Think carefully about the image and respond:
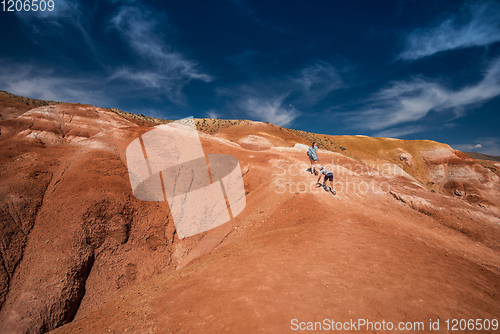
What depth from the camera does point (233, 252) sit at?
7.27 meters

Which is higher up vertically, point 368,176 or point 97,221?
point 368,176

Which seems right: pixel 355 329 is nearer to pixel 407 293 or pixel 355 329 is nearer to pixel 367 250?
pixel 407 293

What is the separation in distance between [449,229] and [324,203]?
6.52 m

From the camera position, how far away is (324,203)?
9875 mm

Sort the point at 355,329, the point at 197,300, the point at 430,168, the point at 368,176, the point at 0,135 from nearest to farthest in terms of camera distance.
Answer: the point at 355,329, the point at 197,300, the point at 0,135, the point at 368,176, the point at 430,168

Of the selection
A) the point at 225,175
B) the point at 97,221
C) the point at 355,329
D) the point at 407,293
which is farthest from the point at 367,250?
the point at 97,221

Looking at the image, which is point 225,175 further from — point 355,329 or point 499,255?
point 499,255

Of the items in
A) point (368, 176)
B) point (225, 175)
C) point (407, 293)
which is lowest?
point (407, 293)

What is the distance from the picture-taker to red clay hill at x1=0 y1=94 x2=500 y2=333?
408 centimetres

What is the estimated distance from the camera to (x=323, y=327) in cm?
343

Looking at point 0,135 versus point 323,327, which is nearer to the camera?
point 323,327

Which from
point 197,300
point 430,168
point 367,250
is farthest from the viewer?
point 430,168

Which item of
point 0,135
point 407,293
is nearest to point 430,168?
point 407,293

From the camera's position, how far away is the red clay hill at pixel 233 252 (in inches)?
161
